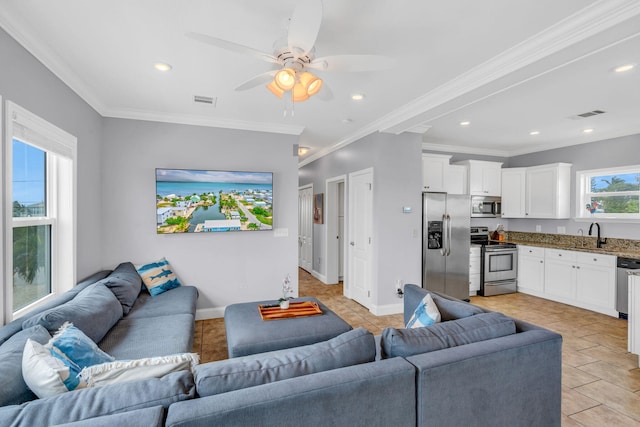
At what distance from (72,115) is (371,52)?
108 inches

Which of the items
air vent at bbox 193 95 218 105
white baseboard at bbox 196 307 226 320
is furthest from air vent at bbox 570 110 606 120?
white baseboard at bbox 196 307 226 320

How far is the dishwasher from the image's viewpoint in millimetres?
3936

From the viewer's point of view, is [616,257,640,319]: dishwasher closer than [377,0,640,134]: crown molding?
No

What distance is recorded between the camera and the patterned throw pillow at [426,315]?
1.97 m

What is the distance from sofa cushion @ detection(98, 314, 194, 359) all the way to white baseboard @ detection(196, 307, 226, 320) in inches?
49.9

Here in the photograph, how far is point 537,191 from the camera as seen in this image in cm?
534

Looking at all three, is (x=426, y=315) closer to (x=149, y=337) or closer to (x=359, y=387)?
(x=359, y=387)

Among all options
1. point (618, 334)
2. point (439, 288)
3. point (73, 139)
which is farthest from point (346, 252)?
point (73, 139)

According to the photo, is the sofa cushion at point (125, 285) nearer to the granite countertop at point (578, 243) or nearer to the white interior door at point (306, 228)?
the white interior door at point (306, 228)

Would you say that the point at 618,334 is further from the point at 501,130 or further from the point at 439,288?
the point at 501,130

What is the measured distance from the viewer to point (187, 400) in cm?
110

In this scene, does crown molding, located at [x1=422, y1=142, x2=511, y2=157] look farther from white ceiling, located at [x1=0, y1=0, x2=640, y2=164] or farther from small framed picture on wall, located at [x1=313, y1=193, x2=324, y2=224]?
small framed picture on wall, located at [x1=313, y1=193, x2=324, y2=224]

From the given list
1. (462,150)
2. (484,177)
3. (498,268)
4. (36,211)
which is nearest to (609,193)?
(484,177)

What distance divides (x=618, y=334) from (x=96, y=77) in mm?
6208
